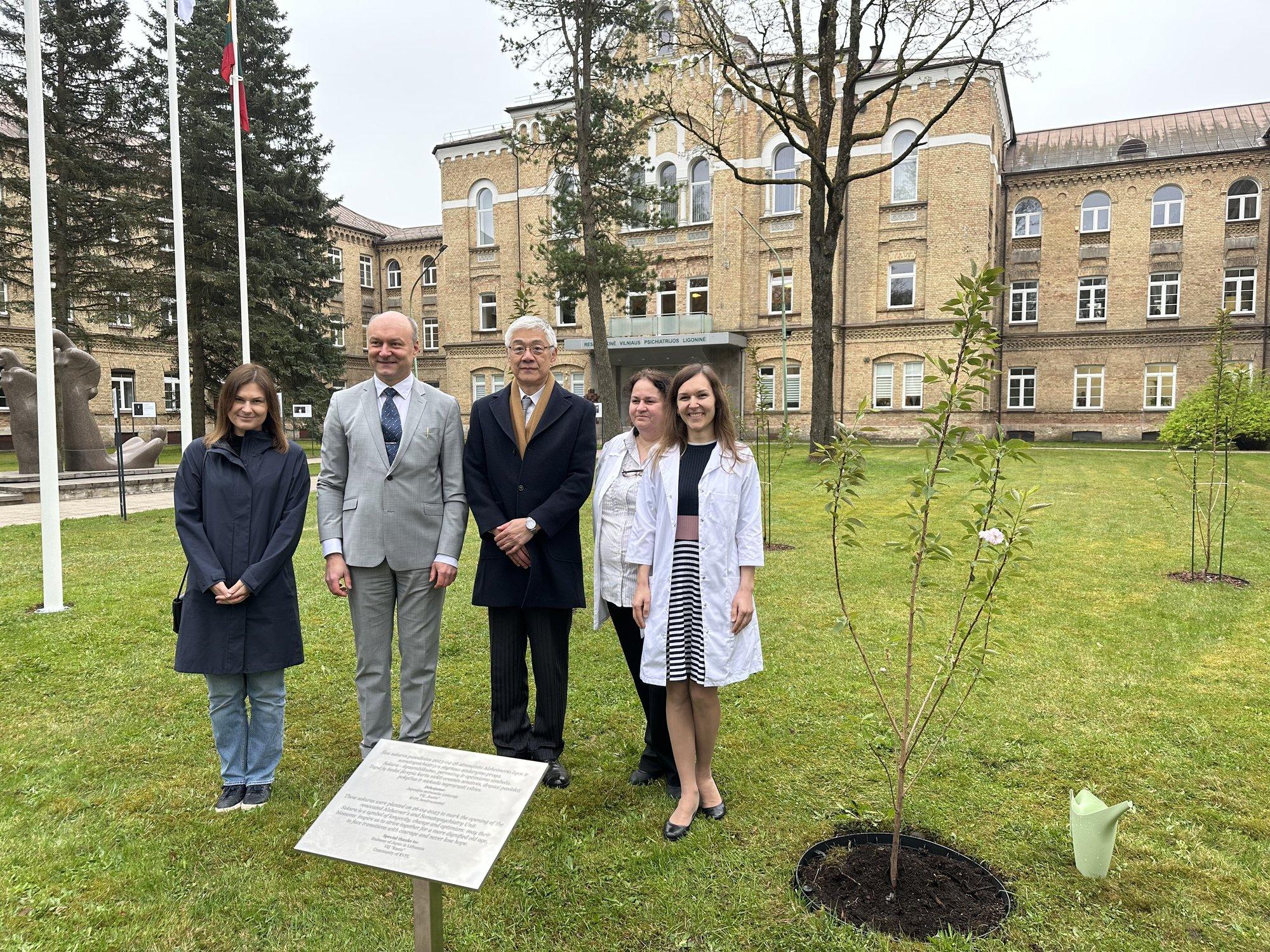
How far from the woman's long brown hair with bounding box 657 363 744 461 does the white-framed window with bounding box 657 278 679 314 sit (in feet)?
104

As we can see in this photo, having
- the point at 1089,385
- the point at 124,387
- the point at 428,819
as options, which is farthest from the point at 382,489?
the point at 124,387

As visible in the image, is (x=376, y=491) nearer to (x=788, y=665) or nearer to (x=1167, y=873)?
(x=788, y=665)

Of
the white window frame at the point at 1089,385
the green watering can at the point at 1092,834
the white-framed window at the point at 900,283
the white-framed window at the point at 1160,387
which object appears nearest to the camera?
the green watering can at the point at 1092,834

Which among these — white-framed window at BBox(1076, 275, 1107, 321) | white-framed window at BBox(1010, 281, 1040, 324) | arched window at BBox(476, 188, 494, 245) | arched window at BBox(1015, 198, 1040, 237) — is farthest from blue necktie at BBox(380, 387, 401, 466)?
arched window at BBox(1015, 198, 1040, 237)

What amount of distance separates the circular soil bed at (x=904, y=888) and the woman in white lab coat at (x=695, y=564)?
0.64 m

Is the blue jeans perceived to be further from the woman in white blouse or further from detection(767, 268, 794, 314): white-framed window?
detection(767, 268, 794, 314): white-framed window

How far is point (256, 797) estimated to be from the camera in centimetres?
368

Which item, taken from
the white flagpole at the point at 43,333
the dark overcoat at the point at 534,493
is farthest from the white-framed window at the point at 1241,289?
the white flagpole at the point at 43,333

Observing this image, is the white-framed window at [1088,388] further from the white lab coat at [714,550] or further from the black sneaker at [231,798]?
the black sneaker at [231,798]

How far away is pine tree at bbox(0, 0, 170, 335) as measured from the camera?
21844 mm

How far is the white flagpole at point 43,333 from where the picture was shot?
271 inches

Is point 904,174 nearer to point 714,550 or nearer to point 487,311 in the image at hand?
point 487,311

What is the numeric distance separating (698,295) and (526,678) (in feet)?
104

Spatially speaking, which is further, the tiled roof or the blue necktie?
the tiled roof
